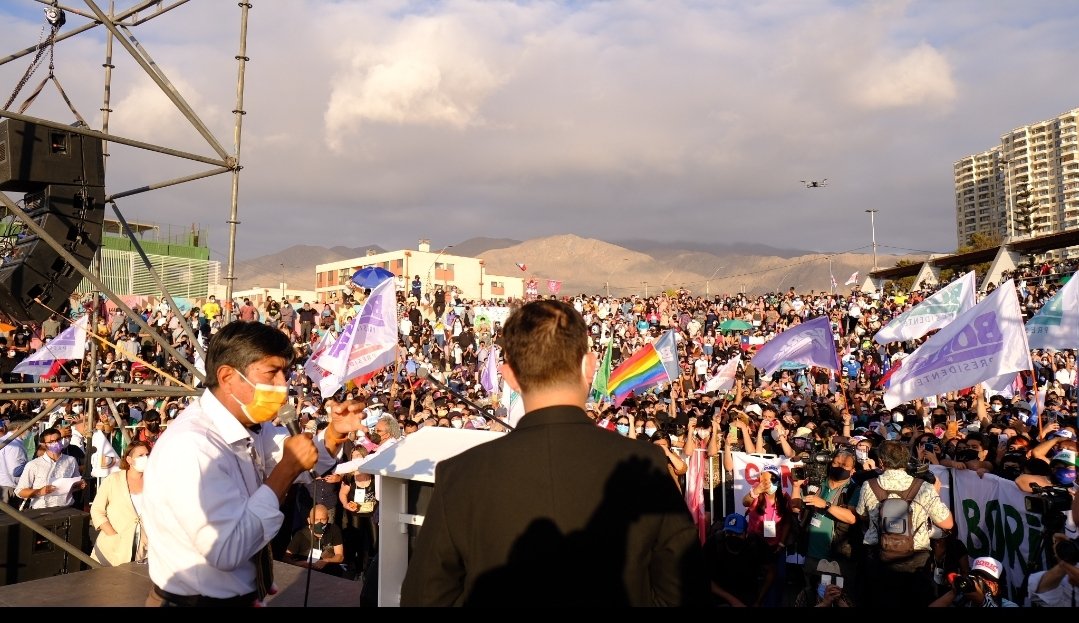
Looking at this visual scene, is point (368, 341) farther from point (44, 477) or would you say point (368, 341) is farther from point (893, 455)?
point (893, 455)

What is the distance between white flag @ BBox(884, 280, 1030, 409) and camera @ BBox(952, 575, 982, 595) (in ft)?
12.6

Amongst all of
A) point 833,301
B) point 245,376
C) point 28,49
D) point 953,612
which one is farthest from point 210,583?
point 833,301

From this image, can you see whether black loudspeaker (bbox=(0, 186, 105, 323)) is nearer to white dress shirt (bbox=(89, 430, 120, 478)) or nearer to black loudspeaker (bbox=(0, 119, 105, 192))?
black loudspeaker (bbox=(0, 119, 105, 192))

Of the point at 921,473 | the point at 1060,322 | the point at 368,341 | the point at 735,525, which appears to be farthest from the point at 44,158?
the point at 1060,322

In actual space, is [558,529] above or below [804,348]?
below

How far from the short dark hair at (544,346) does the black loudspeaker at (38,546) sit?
5.84 metres

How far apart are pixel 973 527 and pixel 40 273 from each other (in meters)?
8.38

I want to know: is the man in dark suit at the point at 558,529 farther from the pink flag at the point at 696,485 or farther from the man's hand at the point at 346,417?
the pink flag at the point at 696,485

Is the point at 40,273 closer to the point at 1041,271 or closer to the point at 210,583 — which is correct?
the point at 210,583

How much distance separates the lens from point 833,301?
1239 inches

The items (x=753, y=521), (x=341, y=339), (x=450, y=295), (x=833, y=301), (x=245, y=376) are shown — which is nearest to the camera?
(x=245, y=376)

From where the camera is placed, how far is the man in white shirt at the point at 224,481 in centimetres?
277

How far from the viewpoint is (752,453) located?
10477mm

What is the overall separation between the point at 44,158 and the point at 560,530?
603cm
